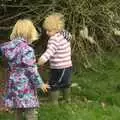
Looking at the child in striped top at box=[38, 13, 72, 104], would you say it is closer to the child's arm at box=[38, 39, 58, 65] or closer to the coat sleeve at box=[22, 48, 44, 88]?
the child's arm at box=[38, 39, 58, 65]

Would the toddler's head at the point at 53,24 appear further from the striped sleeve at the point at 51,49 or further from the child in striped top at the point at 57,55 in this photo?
the striped sleeve at the point at 51,49

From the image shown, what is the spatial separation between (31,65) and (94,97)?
2.12 meters

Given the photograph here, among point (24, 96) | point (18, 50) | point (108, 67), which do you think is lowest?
point (108, 67)

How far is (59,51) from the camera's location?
7742 millimetres

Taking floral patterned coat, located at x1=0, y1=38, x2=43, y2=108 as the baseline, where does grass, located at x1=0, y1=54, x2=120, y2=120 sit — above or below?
Answer: below

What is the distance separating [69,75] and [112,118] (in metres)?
0.98

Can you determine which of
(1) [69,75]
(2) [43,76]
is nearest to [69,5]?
(2) [43,76]

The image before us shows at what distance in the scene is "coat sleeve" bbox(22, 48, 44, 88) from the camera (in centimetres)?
653

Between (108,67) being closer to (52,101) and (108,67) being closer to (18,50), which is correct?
(52,101)

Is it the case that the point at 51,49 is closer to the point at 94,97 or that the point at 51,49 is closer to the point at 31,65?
the point at 31,65

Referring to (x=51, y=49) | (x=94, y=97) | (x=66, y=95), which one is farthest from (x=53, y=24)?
(x=94, y=97)

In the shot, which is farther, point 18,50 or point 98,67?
point 98,67

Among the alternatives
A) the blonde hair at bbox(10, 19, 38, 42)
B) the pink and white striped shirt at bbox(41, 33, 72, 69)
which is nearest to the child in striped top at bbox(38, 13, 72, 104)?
the pink and white striped shirt at bbox(41, 33, 72, 69)

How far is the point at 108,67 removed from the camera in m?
10.4
